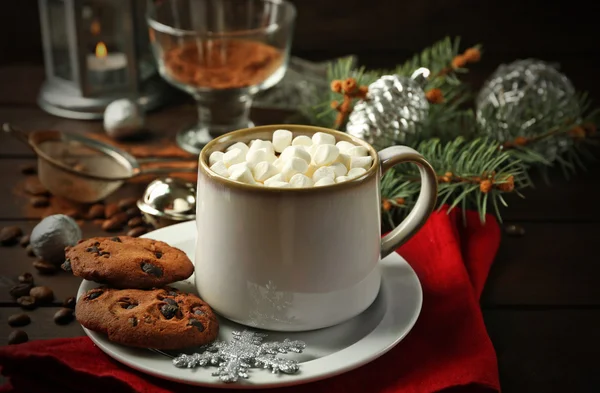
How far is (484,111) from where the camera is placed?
4.12 ft

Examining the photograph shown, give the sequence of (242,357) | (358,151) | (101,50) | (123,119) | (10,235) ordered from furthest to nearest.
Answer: (101,50) < (123,119) < (10,235) < (358,151) < (242,357)

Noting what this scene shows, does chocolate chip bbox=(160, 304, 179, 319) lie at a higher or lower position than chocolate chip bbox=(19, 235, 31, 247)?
higher

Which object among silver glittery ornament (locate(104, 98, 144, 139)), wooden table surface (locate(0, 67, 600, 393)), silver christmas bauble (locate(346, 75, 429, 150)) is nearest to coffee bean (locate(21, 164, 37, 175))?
wooden table surface (locate(0, 67, 600, 393))

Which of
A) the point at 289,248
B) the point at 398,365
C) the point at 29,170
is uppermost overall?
the point at 289,248

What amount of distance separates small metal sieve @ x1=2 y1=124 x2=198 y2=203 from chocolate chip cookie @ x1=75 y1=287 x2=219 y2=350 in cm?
39

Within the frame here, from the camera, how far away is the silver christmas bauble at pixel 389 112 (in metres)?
Answer: 1.13

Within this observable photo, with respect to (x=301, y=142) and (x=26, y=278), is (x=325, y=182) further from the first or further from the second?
(x=26, y=278)

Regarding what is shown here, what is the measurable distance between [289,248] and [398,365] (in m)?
0.16

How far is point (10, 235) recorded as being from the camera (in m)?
1.02

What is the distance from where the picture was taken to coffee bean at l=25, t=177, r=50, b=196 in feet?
3.82

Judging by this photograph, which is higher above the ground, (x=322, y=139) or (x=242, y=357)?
(x=322, y=139)

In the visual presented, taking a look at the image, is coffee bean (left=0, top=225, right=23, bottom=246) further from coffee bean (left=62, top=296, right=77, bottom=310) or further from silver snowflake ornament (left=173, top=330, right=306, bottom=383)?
silver snowflake ornament (left=173, top=330, right=306, bottom=383)

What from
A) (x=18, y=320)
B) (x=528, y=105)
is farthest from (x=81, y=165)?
(x=528, y=105)

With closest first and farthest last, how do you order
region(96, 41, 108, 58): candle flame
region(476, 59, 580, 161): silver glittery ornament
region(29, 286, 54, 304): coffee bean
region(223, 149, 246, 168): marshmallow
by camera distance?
region(223, 149, 246, 168): marshmallow, region(29, 286, 54, 304): coffee bean, region(476, 59, 580, 161): silver glittery ornament, region(96, 41, 108, 58): candle flame
